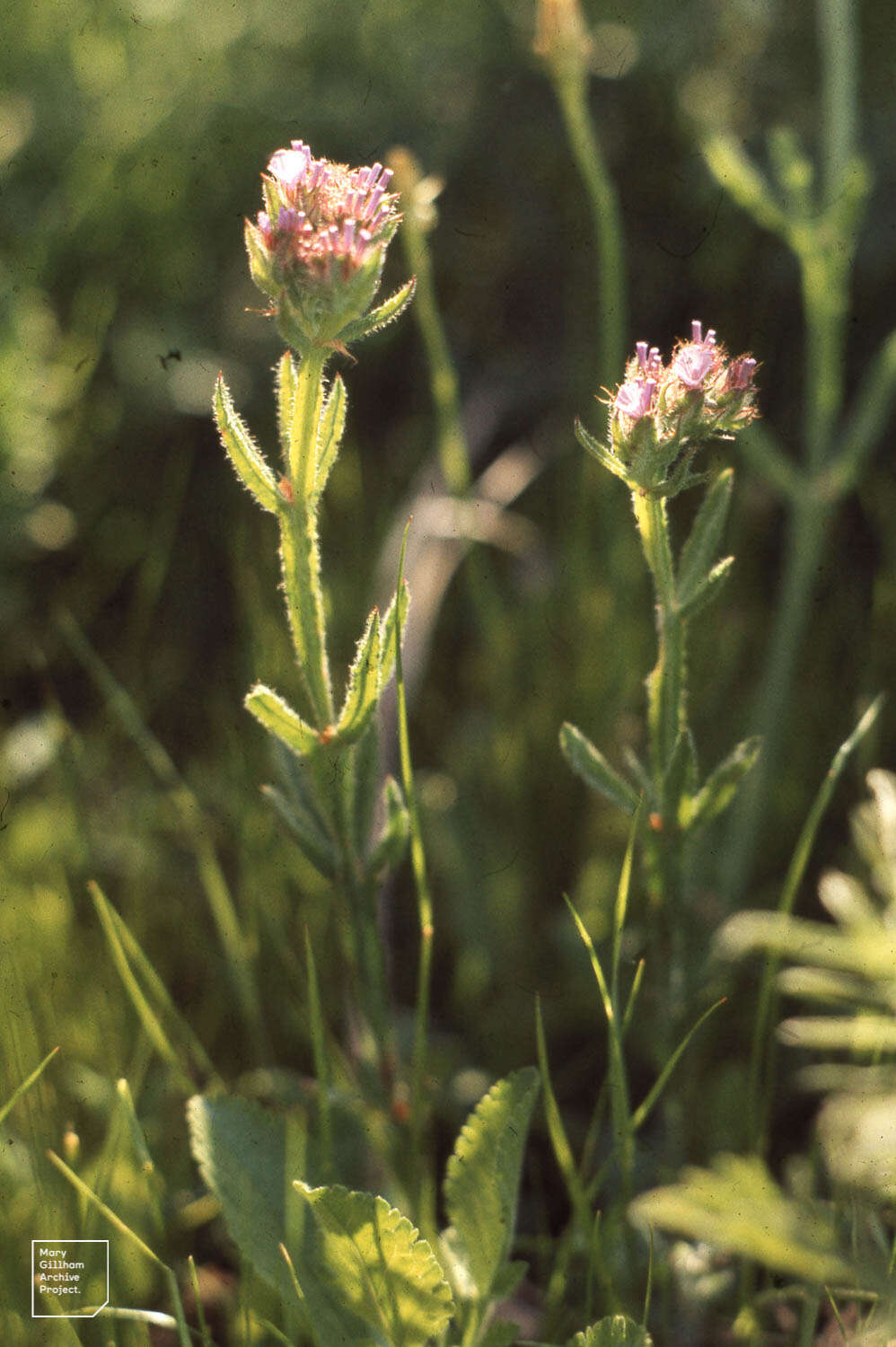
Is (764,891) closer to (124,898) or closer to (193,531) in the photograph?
(124,898)

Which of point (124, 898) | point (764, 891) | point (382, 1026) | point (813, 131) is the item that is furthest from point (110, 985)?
point (813, 131)

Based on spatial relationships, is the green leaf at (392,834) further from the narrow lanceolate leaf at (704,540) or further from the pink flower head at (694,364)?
the pink flower head at (694,364)

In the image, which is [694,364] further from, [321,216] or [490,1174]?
[490,1174]

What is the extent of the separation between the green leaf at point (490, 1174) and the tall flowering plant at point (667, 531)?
0.94ft

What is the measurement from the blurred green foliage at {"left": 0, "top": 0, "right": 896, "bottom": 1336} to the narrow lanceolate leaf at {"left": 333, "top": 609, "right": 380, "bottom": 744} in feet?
1.40

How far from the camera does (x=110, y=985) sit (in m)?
1.57

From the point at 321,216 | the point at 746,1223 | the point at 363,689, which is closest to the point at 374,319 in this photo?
the point at 321,216

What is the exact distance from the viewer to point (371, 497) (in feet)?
7.83

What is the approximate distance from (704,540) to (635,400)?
0.68 feet

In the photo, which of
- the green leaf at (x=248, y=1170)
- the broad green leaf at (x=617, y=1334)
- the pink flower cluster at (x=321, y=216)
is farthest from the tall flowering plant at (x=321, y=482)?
the broad green leaf at (x=617, y=1334)

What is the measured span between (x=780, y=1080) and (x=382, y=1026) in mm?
652

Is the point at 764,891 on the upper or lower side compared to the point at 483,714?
lower

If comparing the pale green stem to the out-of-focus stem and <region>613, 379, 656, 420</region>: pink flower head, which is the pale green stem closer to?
<region>613, 379, 656, 420</region>: pink flower head

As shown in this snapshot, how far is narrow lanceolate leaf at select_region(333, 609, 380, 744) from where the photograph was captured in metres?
1.03
